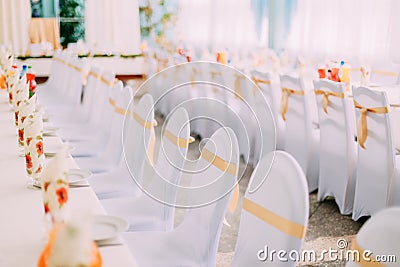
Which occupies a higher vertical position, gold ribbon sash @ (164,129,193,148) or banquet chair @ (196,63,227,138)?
gold ribbon sash @ (164,129,193,148)

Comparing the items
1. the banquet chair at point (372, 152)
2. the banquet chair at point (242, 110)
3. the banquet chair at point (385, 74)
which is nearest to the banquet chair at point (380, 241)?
the banquet chair at point (372, 152)

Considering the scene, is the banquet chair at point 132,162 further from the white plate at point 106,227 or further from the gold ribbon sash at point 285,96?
the gold ribbon sash at point 285,96

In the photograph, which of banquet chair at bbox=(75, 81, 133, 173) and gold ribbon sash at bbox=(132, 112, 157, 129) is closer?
gold ribbon sash at bbox=(132, 112, 157, 129)

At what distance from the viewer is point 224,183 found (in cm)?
192

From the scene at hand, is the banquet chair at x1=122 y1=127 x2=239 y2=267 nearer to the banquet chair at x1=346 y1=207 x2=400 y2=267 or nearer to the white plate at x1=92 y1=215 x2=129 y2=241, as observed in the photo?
the white plate at x1=92 y1=215 x2=129 y2=241

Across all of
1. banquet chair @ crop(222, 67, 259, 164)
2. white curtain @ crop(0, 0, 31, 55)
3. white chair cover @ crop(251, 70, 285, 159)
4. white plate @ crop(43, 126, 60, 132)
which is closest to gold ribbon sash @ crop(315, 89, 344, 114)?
white chair cover @ crop(251, 70, 285, 159)

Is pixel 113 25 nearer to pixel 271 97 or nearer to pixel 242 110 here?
pixel 242 110

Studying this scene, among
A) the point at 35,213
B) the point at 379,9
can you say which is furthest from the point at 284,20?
the point at 35,213

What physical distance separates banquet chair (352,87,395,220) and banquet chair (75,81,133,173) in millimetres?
1278

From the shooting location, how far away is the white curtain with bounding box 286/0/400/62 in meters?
6.54

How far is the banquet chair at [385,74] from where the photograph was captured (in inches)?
209

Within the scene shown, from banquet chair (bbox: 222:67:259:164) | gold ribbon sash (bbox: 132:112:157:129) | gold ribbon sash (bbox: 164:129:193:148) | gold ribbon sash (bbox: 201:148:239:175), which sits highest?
gold ribbon sash (bbox: 201:148:239:175)

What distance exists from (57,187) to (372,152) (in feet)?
7.35

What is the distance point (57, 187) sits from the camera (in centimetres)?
140
